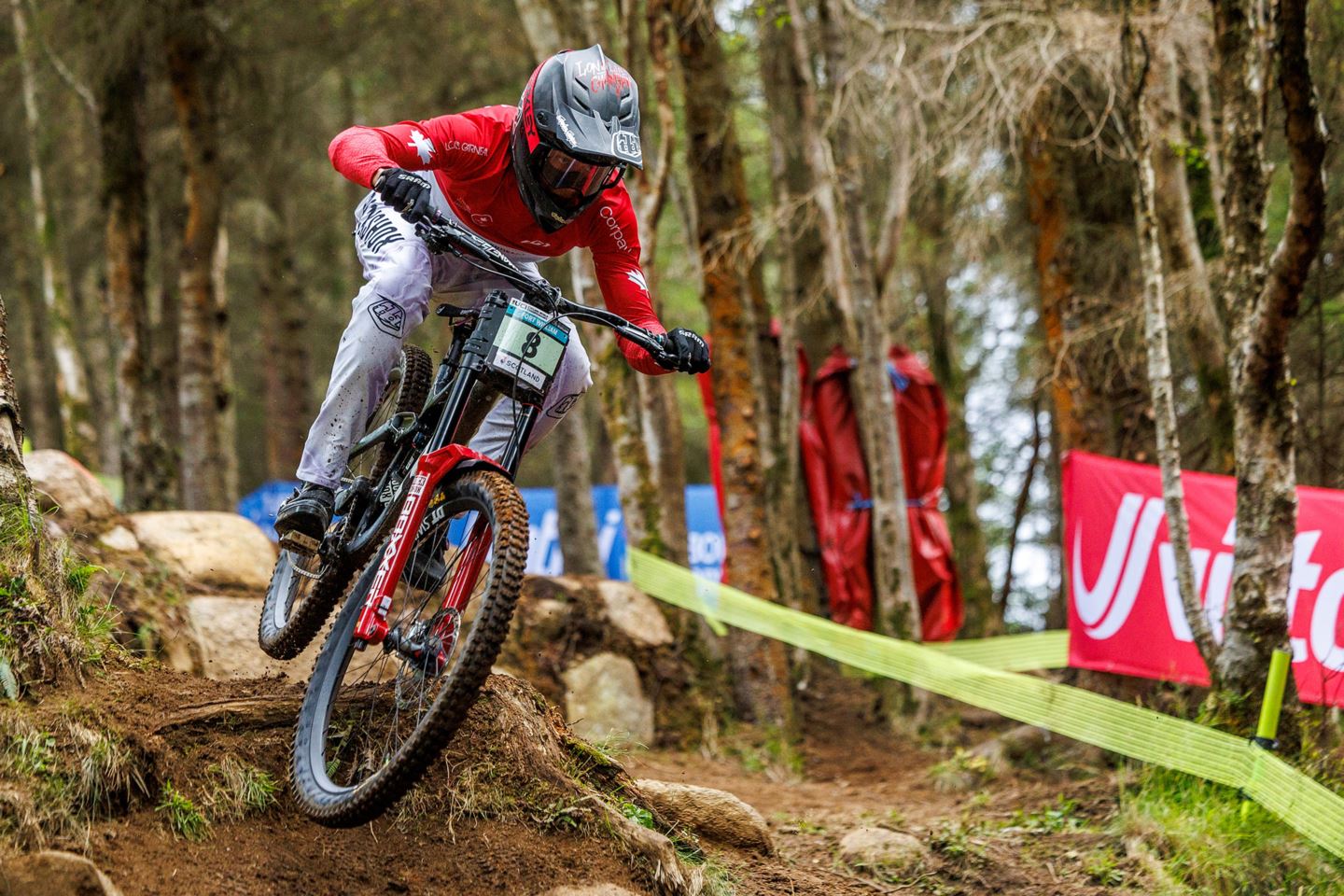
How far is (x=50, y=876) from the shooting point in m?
3.02

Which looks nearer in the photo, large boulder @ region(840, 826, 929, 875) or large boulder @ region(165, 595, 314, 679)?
large boulder @ region(840, 826, 929, 875)

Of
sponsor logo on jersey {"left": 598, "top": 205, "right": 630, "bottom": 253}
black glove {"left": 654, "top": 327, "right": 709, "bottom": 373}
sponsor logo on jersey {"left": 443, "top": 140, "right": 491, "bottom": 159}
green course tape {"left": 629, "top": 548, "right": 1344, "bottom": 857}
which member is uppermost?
sponsor logo on jersey {"left": 443, "top": 140, "right": 491, "bottom": 159}

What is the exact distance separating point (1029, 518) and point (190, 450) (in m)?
15.7

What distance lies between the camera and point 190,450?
1208 cm

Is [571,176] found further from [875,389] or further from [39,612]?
[875,389]

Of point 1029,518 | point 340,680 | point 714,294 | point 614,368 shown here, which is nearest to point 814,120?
point 714,294

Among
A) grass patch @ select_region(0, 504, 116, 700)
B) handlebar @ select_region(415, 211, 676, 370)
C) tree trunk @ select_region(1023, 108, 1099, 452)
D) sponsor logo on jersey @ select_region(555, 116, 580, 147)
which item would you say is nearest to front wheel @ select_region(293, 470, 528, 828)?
handlebar @ select_region(415, 211, 676, 370)

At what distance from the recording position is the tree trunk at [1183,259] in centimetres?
789

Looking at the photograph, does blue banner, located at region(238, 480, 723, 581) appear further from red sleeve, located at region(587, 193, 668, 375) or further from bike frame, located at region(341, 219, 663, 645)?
bike frame, located at region(341, 219, 663, 645)

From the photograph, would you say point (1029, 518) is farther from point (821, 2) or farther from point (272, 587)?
point (272, 587)

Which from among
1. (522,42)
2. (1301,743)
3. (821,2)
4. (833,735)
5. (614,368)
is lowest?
(833,735)

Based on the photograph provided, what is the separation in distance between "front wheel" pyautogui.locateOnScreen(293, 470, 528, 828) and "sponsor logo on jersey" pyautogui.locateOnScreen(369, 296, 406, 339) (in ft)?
2.37

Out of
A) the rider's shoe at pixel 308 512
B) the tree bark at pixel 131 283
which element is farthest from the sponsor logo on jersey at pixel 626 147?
the tree bark at pixel 131 283

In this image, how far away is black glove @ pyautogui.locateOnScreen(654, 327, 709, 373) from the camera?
430cm
